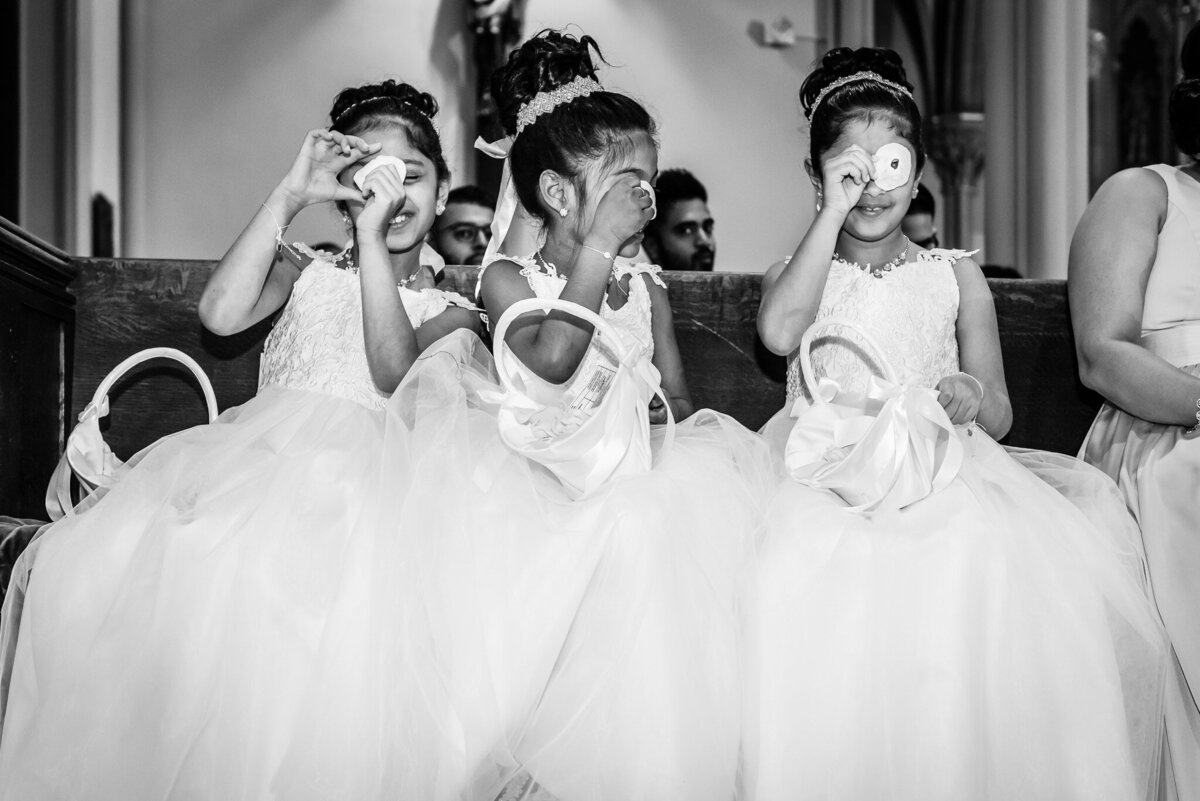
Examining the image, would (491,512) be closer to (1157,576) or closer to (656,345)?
(656,345)

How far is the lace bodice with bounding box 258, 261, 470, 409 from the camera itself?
2365 mm

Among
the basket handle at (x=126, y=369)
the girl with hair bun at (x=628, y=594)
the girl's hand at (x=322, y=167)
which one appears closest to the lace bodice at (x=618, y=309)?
the girl with hair bun at (x=628, y=594)

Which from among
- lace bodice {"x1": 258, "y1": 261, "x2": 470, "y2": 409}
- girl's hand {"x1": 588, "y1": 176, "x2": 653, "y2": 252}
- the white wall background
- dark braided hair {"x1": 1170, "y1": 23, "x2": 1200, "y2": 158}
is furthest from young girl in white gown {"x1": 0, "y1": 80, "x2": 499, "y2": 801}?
the white wall background

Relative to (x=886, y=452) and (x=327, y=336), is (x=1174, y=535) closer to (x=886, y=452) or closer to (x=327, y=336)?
(x=886, y=452)

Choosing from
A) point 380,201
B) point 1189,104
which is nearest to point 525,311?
point 380,201

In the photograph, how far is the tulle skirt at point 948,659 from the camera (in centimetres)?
169

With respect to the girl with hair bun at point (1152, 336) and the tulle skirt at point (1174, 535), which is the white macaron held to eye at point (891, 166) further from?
the tulle skirt at point (1174, 535)

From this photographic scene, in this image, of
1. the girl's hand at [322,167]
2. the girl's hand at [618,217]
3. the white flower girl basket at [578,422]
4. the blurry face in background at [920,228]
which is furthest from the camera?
the blurry face in background at [920,228]

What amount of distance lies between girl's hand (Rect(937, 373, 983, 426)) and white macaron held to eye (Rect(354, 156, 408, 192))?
3.64ft

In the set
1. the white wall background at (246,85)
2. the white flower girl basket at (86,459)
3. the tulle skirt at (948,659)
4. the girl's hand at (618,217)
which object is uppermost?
the white wall background at (246,85)

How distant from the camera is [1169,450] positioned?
2.16 m

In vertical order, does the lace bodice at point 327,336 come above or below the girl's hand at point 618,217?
below

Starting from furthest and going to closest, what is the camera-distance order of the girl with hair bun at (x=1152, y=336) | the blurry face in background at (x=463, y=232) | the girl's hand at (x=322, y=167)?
the blurry face in background at (x=463, y=232) < the girl's hand at (x=322, y=167) < the girl with hair bun at (x=1152, y=336)

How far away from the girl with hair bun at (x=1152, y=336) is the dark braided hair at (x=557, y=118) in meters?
0.94
